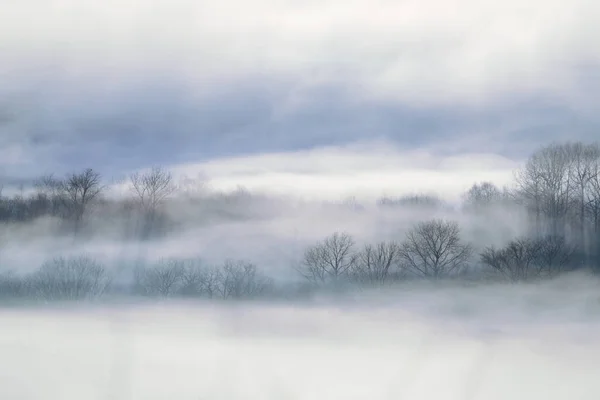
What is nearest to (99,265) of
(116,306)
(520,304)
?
(116,306)

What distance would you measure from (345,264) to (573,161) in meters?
2.26

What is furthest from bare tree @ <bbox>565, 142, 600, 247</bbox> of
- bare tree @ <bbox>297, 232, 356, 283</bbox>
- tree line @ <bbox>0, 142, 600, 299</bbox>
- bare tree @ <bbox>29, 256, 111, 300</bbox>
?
bare tree @ <bbox>29, 256, 111, 300</bbox>

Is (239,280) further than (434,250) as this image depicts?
Yes

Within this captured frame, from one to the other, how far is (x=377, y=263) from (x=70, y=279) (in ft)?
9.33

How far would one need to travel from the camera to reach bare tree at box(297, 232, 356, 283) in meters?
5.39

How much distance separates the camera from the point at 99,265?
223 inches

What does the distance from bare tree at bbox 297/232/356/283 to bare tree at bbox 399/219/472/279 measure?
0.48m

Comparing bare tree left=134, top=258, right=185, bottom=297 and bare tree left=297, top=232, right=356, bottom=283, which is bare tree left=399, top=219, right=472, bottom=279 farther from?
bare tree left=134, top=258, right=185, bottom=297

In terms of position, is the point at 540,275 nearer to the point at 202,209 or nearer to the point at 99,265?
the point at 202,209

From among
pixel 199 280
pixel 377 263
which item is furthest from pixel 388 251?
pixel 199 280

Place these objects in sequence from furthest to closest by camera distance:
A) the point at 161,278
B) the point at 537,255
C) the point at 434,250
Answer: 1. the point at 161,278
2. the point at 434,250
3. the point at 537,255

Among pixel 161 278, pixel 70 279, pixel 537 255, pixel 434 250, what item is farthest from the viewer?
pixel 70 279

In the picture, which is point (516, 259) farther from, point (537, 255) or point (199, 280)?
point (199, 280)

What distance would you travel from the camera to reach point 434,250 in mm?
5391
